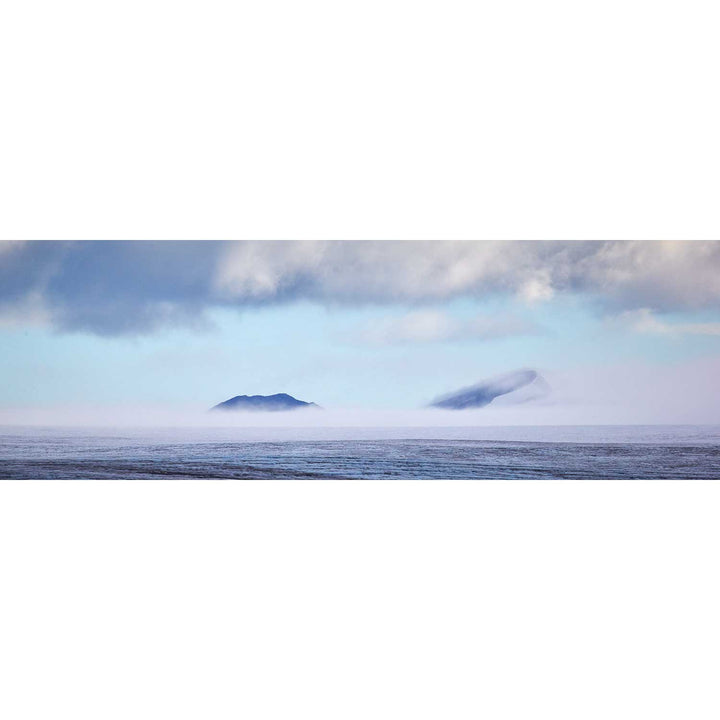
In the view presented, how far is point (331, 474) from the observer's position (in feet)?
19.5

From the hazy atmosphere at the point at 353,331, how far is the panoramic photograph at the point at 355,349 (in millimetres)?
11

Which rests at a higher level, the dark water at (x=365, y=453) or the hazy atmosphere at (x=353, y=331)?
the hazy atmosphere at (x=353, y=331)

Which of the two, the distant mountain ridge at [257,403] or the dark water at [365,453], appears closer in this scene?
the dark water at [365,453]

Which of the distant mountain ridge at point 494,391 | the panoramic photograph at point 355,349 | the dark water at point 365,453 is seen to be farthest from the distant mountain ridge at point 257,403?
the distant mountain ridge at point 494,391

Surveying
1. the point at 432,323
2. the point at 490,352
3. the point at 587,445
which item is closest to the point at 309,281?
the point at 432,323

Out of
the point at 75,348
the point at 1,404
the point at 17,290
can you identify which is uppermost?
the point at 17,290

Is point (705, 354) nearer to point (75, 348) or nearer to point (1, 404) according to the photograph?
point (75, 348)

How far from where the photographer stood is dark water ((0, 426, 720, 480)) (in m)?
6.00

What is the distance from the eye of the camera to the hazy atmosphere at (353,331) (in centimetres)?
630

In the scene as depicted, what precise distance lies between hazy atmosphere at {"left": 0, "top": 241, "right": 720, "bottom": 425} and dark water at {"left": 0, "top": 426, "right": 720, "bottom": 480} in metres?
0.11

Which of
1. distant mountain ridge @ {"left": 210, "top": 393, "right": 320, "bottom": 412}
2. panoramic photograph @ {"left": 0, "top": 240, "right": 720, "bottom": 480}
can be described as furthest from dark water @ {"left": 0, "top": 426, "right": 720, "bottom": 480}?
distant mountain ridge @ {"left": 210, "top": 393, "right": 320, "bottom": 412}

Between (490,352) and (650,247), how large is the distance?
140 cm

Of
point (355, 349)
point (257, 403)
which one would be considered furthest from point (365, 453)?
point (257, 403)

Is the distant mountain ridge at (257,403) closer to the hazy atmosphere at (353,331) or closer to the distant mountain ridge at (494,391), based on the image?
the hazy atmosphere at (353,331)
